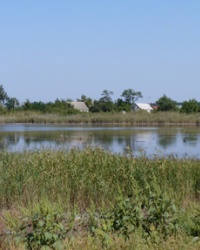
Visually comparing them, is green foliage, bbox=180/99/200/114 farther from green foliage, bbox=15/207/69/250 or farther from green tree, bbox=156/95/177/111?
green foliage, bbox=15/207/69/250

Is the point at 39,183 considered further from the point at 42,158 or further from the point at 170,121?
the point at 170,121

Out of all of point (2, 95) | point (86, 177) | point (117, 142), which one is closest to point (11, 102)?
point (2, 95)

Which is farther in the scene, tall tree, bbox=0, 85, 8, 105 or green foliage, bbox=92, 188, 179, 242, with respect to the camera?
tall tree, bbox=0, 85, 8, 105

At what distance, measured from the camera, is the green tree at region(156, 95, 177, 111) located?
69.4m

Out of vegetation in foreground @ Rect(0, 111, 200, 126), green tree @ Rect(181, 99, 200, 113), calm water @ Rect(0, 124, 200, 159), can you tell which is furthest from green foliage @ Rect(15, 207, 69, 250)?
green tree @ Rect(181, 99, 200, 113)

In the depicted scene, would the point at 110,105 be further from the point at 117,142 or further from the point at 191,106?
the point at 117,142

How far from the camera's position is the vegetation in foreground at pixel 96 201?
205 inches

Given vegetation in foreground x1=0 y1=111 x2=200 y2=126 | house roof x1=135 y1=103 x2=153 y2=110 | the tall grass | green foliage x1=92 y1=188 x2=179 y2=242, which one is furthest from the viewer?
house roof x1=135 y1=103 x2=153 y2=110

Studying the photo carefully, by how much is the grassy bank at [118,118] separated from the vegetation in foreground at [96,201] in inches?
1731

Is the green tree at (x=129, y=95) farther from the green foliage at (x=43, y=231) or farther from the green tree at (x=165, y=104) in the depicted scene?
the green foliage at (x=43, y=231)

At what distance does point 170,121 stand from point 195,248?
164 ft

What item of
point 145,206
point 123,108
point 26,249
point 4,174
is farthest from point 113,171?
point 123,108

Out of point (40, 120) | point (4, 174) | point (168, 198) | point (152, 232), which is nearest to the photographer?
point (152, 232)

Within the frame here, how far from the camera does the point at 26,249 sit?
5062 mm
